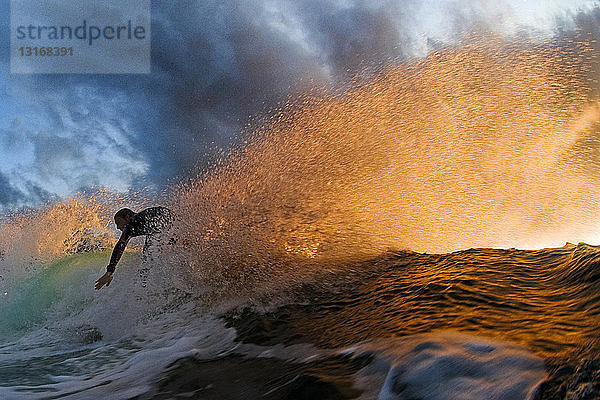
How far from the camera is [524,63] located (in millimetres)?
7723

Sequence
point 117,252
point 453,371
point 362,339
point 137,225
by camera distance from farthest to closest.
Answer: point 137,225
point 117,252
point 362,339
point 453,371

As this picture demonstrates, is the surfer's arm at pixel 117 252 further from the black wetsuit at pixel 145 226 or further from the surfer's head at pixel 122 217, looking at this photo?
the surfer's head at pixel 122 217

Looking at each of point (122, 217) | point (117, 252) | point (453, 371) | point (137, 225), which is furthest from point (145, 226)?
point (453, 371)

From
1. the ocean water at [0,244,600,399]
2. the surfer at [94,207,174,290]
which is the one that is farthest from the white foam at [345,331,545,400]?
the surfer at [94,207,174,290]

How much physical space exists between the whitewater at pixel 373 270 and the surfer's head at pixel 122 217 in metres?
0.71

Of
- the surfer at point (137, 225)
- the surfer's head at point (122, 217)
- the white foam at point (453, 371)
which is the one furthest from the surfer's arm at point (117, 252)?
the white foam at point (453, 371)

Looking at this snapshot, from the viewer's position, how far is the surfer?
20.5 feet

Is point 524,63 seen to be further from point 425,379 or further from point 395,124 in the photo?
point 425,379

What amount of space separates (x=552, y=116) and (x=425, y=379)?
673 centimetres

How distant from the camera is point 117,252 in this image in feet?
20.7

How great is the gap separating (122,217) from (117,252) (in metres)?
0.51

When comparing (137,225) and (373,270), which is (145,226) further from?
(373,270)

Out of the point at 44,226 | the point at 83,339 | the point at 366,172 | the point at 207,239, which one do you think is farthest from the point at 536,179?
the point at 44,226

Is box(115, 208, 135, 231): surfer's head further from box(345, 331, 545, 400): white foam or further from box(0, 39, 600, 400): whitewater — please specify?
box(345, 331, 545, 400): white foam
